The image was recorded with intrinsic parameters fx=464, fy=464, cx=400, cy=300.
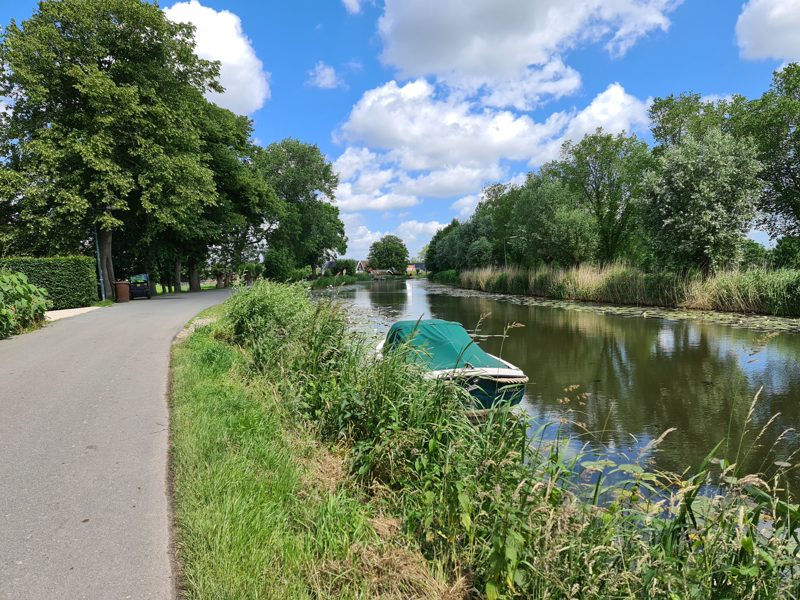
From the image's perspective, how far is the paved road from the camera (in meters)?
2.73

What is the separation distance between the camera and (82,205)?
815 inches

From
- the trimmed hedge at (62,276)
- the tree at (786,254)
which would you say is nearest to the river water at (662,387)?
the tree at (786,254)

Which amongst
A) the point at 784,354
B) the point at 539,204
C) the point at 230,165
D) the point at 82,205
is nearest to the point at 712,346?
the point at 784,354

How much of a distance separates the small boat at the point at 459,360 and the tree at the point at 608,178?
29485 mm

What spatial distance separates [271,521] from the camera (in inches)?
130

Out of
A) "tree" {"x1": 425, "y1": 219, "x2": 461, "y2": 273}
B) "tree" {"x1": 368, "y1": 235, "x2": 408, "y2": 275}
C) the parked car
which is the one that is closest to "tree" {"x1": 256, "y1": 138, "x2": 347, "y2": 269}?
"tree" {"x1": 425, "y1": 219, "x2": 461, "y2": 273}

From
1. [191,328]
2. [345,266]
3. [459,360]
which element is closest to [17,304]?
[191,328]

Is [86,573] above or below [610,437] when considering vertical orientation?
above

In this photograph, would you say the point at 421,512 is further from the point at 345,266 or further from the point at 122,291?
the point at 345,266

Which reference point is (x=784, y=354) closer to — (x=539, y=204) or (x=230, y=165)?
(x=539, y=204)

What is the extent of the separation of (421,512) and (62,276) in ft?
66.1

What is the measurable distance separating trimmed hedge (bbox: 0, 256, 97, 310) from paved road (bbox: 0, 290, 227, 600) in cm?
1131

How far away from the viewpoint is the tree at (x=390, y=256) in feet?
451

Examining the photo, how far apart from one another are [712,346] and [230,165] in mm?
30624
